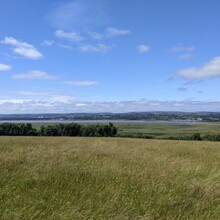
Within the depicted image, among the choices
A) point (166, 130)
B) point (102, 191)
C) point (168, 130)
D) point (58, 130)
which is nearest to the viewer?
point (102, 191)

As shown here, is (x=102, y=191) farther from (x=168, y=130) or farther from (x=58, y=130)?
(x=168, y=130)

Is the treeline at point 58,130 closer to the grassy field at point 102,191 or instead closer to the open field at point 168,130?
the open field at point 168,130

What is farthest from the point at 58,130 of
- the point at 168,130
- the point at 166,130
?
the point at 168,130

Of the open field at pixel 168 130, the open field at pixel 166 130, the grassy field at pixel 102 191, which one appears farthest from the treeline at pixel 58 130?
the grassy field at pixel 102 191

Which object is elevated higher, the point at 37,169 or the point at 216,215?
the point at 37,169

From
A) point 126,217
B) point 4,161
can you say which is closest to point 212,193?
point 126,217

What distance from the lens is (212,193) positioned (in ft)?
24.8

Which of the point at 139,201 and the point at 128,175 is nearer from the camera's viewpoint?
the point at 139,201

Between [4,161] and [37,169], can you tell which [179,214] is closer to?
[37,169]

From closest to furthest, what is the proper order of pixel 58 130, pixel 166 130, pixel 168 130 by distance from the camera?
pixel 58 130
pixel 166 130
pixel 168 130

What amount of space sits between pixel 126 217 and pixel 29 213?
1.42 metres

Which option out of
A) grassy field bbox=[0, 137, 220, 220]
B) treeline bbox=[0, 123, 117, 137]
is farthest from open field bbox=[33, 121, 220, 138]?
grassy field bbox=[0, 137, 220, 220]

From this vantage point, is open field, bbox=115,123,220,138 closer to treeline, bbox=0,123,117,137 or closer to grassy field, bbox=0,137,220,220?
treeline, bbox=0,123,117,137

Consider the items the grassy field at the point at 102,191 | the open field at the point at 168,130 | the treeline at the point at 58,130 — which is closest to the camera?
the grassy field at the point at 102,191
